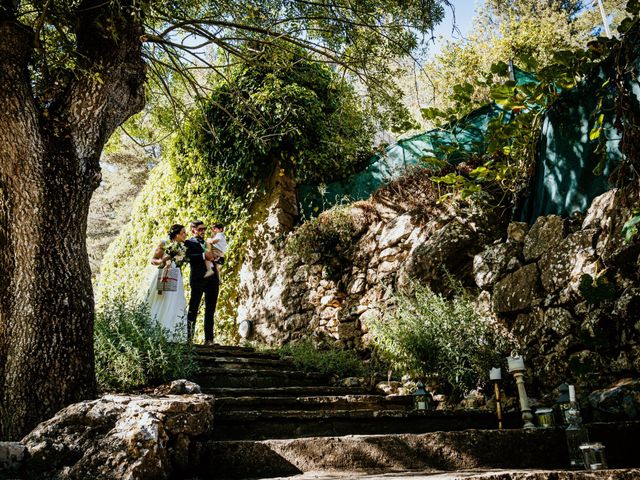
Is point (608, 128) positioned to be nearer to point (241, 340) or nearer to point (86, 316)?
point (86, 316)

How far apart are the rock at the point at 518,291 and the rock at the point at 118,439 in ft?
10.3

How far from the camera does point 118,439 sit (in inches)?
95.0

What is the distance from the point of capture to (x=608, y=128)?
14.8ft

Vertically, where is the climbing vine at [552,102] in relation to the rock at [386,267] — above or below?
above

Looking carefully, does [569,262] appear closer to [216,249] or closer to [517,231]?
[517,231]

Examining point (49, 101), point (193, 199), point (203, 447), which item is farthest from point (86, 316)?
point (193, 199)

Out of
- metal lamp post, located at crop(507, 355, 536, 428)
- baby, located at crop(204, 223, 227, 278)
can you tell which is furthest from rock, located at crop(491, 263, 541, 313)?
baby, located at crop(204, 223, 227, 278)

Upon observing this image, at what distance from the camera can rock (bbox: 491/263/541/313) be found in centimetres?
469

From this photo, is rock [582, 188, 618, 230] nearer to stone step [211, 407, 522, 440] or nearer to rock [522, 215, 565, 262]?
rock [522, 215, 565, 262]

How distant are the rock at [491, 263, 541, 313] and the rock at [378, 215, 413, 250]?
6.06ft

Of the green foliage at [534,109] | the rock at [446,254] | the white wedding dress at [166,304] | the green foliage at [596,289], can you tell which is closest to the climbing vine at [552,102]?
the green foliage at [534,109]

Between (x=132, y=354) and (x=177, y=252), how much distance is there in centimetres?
283

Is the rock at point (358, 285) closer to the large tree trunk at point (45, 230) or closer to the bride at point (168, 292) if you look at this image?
the bride at point (168, 292)

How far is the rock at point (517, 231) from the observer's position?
5.25 m
